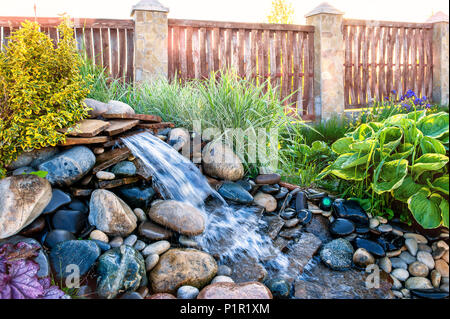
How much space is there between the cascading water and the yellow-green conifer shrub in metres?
0.58

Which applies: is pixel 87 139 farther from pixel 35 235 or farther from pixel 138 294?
pixel 138 294

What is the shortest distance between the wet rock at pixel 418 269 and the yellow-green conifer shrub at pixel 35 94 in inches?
103

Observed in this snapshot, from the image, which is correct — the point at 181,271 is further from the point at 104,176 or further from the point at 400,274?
the point at 400,274

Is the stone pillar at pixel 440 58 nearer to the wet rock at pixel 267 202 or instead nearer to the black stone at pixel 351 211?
the black stone at pixel 351 211

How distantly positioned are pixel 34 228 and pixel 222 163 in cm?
162

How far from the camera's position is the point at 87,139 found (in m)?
2.98

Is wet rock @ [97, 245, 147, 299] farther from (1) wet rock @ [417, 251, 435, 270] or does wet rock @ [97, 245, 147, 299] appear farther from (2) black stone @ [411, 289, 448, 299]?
(1) wet rock @ [417, 251, 435, 270]

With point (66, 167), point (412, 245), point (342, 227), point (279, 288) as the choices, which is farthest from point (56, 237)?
point (412, 245)

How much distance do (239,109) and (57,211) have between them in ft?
6.40

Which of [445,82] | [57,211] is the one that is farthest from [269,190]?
[445,82]

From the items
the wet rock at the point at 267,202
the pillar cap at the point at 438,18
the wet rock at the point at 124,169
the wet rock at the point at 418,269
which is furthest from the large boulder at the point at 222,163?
the pillar cap at the point at 438,18

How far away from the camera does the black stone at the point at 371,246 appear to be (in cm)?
272

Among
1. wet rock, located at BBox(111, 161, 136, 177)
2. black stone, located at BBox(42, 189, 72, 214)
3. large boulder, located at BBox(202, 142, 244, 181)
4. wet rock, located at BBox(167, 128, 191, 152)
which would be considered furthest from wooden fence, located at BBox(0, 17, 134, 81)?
black stone, located at BBox(42, 189, 72, 214)

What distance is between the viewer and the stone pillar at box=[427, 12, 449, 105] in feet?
29.9
